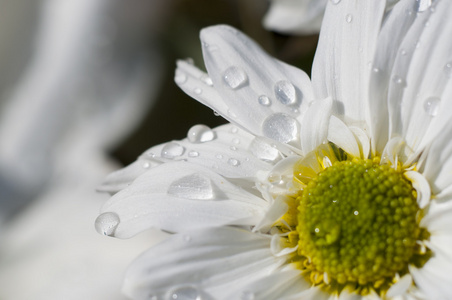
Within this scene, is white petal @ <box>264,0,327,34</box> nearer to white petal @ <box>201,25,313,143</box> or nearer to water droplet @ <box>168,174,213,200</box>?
white petal @ <box>201,25,313,143</box>

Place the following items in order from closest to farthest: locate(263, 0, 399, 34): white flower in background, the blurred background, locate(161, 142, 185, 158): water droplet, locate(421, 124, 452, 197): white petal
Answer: locate(421, 124, 452, 197): white petal, locate(161, 142, 185, 158): water droplet, locate(263, 0, 399, 34): white flower in background, the blurred background

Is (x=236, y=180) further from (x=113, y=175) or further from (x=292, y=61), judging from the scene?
(x=292, y=61)

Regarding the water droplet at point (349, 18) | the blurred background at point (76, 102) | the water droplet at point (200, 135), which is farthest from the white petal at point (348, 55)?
the blurred background at point (76, 102)

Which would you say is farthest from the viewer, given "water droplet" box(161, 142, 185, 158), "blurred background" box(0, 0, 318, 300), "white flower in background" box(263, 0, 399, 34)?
"blurred background" box(0, 0, 318, 300)

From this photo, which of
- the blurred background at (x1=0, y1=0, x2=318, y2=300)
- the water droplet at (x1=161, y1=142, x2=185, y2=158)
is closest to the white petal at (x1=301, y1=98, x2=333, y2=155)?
the water droplet at (x1=161, y1=142, x2=185, y2=158)

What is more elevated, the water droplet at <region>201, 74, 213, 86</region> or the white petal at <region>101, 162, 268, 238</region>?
the water droplet at <region>201, 74, 213, 86</region>

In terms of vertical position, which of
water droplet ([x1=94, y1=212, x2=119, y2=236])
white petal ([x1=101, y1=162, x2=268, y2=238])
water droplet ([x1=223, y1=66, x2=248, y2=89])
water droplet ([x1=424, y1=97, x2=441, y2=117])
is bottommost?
water droplet ([x1=94, y1=212, x2=119, y2=236])

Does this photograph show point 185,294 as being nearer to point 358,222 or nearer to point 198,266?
point 198,266
